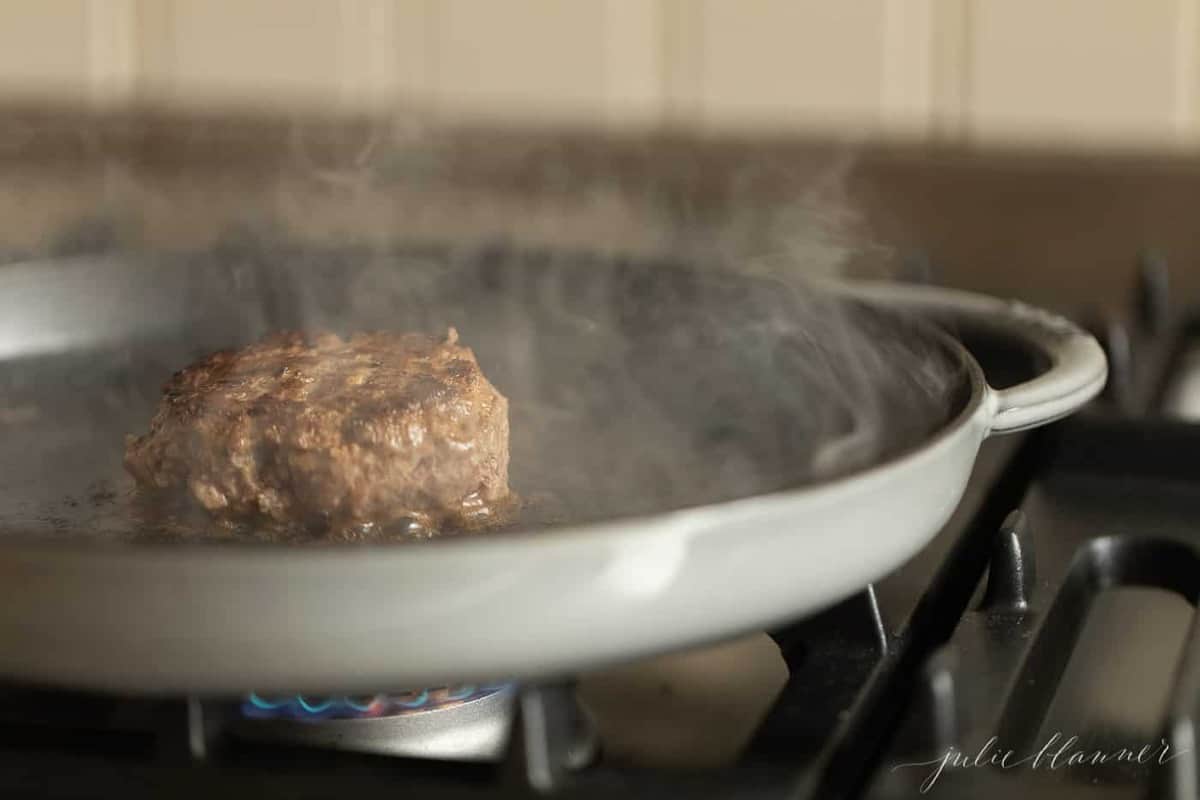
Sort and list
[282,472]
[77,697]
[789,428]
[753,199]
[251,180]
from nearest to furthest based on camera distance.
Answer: [77,697] < [282,472] < [789,428] < [753,199] < [251,180]

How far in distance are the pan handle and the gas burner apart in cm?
26

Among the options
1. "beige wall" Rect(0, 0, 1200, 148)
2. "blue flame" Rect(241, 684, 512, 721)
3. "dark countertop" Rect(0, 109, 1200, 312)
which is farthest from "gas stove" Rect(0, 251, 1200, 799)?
"beige wall" Rect(0, 0, 1200, 148)

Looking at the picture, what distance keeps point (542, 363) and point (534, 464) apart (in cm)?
15

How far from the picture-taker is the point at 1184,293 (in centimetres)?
133

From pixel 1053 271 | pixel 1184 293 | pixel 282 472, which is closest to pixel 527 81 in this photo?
pixel 1053 271

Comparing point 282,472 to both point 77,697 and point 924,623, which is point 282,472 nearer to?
point 77,697

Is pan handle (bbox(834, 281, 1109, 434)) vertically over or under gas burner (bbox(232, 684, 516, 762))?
over

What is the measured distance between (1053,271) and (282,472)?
906mm
